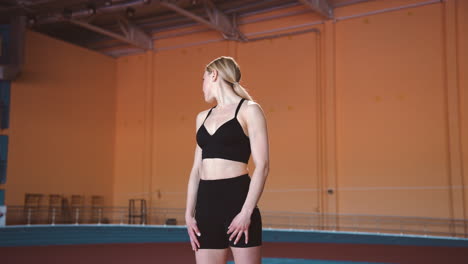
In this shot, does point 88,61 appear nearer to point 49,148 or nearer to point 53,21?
point 53,21

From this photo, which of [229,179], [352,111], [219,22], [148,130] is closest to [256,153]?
[229,179]

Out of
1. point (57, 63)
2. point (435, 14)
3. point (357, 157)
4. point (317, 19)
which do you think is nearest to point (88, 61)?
point (57, 63)

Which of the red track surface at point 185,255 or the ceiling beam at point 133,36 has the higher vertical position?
the ceiling beam at point 133,36

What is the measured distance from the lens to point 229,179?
2.55 meters

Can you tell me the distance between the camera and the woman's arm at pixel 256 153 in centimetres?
246

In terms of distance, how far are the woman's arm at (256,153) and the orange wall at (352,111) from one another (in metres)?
14.0

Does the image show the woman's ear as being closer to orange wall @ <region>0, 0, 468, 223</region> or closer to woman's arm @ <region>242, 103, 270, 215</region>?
woman's arm @ <region>242, 103, 270, 215</region>

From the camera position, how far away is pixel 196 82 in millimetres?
20391

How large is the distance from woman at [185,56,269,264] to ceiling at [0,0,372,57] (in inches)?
572

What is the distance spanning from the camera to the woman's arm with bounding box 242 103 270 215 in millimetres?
2455

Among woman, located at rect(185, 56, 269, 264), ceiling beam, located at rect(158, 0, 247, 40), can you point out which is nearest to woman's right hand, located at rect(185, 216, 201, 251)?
woman, located at rect(185, 56, 269, 264)

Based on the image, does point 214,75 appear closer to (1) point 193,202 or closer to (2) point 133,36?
(1) point 193,202

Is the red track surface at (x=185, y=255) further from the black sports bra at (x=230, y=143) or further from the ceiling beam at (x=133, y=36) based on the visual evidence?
the ceiling beam at (x=133, y=36)

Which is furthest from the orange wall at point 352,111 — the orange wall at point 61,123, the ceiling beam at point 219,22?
the orange wall at point 61,123
